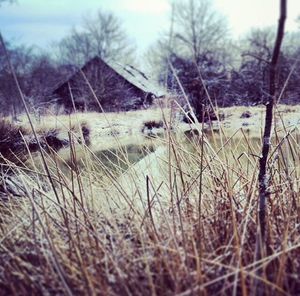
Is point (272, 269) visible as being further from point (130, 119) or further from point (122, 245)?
point (130, 119)

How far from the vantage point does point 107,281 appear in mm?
817

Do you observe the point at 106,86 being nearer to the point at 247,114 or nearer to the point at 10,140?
the point at 247,114

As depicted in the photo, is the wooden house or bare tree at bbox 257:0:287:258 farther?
the wooden house

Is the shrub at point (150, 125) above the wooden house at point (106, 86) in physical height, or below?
below

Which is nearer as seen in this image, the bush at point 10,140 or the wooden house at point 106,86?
the bush at point 10,140

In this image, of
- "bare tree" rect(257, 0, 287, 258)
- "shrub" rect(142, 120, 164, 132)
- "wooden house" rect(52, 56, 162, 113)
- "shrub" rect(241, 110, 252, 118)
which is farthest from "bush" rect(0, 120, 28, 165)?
"wooden house" rect(52, 56, 162, 113)

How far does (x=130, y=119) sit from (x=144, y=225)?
7711 mm

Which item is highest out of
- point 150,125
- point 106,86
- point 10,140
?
point 106,86

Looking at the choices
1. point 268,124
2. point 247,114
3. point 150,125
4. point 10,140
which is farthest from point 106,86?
point 268,124

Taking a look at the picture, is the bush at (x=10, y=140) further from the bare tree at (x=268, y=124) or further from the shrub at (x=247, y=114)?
the bare tree at (x=268, y=124)

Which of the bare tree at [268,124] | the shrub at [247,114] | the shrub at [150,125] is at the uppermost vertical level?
the bare tree at [268,124]

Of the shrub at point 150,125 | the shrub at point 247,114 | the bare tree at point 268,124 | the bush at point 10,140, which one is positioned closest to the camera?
the bare tree at point 268,124

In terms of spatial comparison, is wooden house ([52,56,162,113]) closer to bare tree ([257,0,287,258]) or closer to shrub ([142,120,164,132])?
shrub ([142,120,164,132])

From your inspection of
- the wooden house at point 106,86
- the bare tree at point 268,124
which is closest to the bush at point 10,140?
the bare tree at point 268,124
